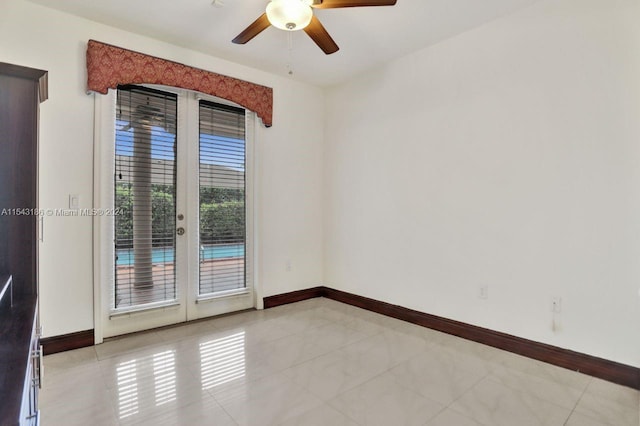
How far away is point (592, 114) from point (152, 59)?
351 cm

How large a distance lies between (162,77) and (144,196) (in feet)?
3.59

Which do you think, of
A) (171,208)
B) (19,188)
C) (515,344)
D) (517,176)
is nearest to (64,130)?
(171,208)

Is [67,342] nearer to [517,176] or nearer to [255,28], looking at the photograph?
[255,28]

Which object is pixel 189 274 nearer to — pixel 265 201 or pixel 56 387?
pixel 265 201

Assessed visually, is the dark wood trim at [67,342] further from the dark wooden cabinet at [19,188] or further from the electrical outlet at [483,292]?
the electrical outlet at [483,292]

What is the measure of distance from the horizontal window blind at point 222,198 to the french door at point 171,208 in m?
0.01

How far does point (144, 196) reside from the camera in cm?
315

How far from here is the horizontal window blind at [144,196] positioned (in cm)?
302

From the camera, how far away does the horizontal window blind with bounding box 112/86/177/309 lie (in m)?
3.02

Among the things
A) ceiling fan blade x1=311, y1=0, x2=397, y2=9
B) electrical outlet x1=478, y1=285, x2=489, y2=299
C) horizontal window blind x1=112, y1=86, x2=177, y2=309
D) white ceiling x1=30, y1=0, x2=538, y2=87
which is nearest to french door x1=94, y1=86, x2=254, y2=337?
horizontal window blind x1=112, y1=86, x2=177, y2=309

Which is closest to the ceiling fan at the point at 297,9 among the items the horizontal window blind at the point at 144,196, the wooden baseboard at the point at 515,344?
the horizontal window blind at the point at 144,196

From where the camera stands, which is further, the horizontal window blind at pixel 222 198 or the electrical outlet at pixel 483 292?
the horizontal window blind at pixel 222 198

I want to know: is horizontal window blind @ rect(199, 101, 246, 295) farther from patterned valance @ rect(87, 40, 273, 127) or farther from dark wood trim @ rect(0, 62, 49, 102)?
dark wood trim @ rect(0, 62, 49, 102)

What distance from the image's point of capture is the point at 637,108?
7.20 feet
